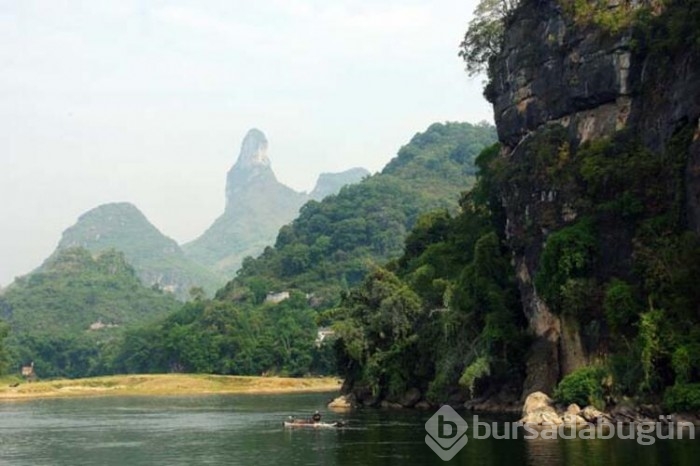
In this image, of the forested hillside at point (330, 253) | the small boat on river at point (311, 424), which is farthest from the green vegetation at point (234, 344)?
the small boat on river at point (311, 424)

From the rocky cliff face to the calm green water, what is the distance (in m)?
10.5

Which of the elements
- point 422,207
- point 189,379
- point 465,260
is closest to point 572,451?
point 465,260

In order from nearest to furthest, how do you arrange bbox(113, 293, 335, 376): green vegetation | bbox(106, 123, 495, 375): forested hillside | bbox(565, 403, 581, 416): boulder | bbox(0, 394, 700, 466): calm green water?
bbox(0, 394, 700, 466): calm green water < bbox(565, 403, 581, 416): boulder < bbox(113, 293, 335, 376): green vegetation < bbox(106, 123, 495, 375): forested hillside

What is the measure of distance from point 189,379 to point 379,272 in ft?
154

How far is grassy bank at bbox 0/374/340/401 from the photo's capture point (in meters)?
111

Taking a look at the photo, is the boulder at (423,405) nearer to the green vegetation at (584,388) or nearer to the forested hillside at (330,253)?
the green vegetation at (584,388)

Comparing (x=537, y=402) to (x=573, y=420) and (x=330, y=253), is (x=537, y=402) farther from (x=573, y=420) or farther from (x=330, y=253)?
(x=330, y=253)

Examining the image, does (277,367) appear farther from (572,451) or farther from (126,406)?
(572,451)

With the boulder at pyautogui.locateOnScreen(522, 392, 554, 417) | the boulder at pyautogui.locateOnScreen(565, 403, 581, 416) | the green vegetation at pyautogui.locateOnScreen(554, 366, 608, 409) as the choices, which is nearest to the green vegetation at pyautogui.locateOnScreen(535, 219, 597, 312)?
the green vegetation at pyautogui.locateOnScreen(554, 366, 608, 409)

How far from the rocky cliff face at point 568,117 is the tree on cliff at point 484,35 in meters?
10.4

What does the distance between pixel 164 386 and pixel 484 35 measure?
58.3 meters

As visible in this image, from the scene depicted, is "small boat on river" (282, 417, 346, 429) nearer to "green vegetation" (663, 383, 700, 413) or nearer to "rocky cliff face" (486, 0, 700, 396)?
Result: "rocky cliff face" (486, 0, 700, 396)

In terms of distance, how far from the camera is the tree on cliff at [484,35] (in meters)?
79.7

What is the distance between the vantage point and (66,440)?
5309 centimetres
